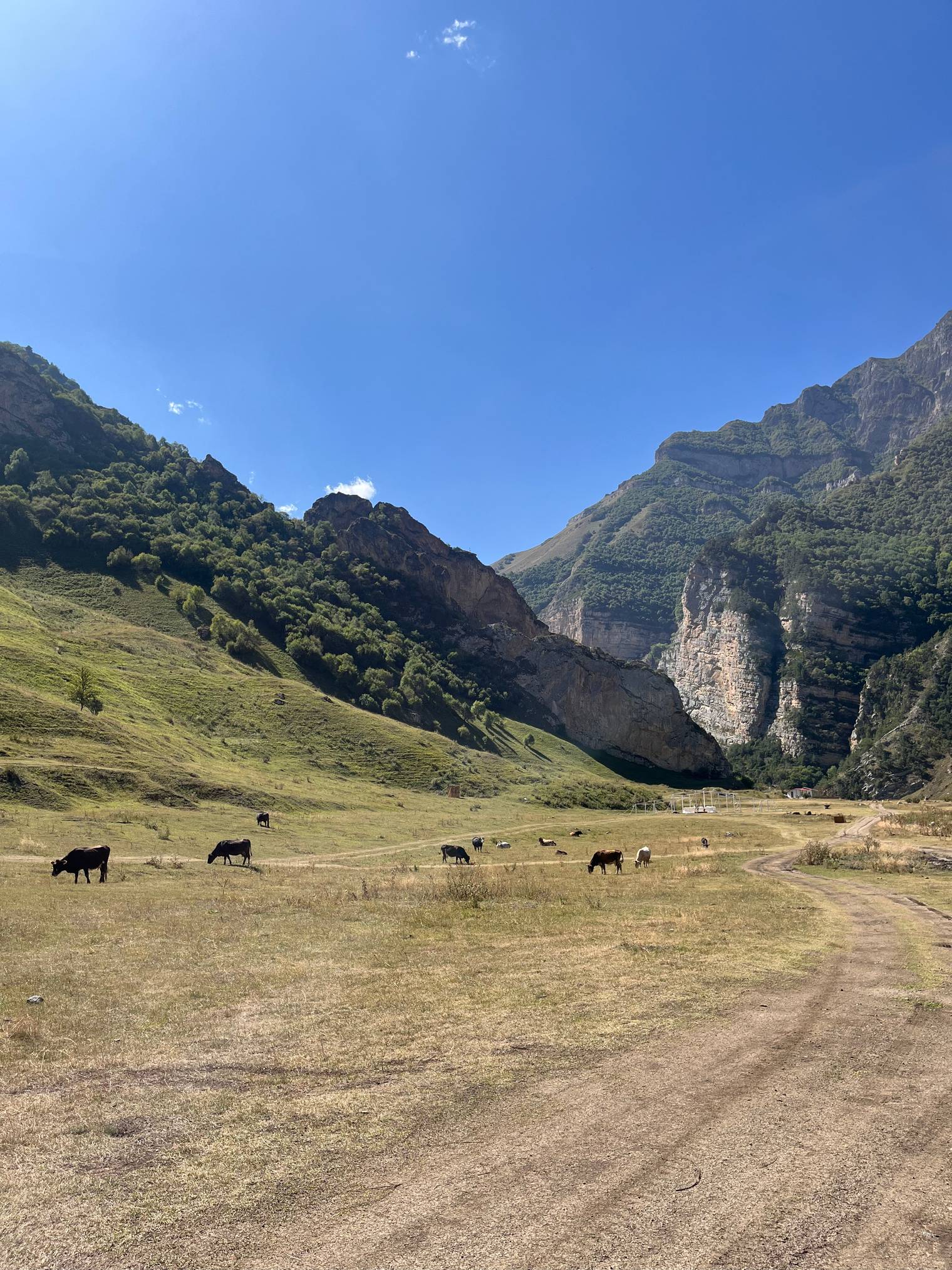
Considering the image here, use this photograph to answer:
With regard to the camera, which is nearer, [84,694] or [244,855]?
[244,855]

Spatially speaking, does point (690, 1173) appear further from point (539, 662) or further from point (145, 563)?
point (539, 662)

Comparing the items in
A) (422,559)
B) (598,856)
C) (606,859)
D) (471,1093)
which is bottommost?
(606,859)

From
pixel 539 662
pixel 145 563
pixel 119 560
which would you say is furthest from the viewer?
pixel 539 662

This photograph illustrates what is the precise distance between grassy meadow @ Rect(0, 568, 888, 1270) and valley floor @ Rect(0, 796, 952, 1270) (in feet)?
0.17

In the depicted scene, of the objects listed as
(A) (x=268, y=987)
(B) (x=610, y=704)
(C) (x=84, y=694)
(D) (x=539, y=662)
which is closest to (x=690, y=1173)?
(A) (x=268, y=987)

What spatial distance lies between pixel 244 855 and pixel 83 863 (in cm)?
840

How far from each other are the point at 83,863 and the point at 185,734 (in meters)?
38.9

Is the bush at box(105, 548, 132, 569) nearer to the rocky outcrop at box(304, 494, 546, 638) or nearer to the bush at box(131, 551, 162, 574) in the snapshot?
the bush at box(131, 551, 162, 574)

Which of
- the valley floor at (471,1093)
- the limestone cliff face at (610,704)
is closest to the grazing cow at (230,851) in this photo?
the valley floor at (471,1093)

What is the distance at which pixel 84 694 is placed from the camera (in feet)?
167

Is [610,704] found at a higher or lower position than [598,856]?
higher

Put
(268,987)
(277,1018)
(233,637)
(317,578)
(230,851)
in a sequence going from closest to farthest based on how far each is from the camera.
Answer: (277,1018) → (268,987) → (230,851) → (233,637) → (317,578)

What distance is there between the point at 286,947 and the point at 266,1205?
9.31 m

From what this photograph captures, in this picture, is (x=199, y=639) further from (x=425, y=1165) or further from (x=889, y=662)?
(x=889, y=662)
